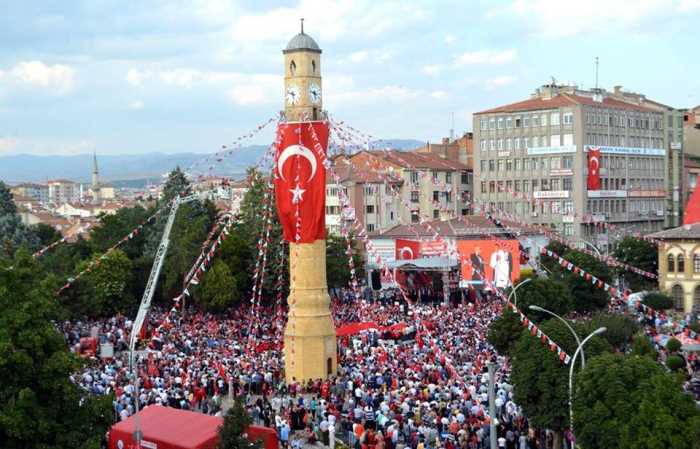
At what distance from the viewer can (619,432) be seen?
22.2 meters

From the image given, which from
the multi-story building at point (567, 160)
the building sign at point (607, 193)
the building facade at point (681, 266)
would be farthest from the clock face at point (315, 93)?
the building sign at point (607, 193)

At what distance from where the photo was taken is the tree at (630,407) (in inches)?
839

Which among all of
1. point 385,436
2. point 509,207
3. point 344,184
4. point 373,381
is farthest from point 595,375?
point 509,207

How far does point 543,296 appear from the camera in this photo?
4484 centimetres

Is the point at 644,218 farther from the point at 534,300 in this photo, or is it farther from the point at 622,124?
the point at 534,300

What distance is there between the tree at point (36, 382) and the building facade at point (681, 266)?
45.6 meters

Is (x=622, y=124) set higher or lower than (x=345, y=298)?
higher

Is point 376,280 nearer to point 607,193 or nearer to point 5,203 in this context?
point 5,203

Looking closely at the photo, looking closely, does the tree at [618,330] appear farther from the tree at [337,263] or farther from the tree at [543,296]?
the tree at [337,263]

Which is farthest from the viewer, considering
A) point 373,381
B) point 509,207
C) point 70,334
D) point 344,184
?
point 509,207

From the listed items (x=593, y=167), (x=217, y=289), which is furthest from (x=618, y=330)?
(x=593, y=167)

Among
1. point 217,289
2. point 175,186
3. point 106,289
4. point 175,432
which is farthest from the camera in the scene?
point 175,186

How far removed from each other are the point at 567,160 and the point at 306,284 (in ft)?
166

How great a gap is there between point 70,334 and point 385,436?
2061 centimetres
